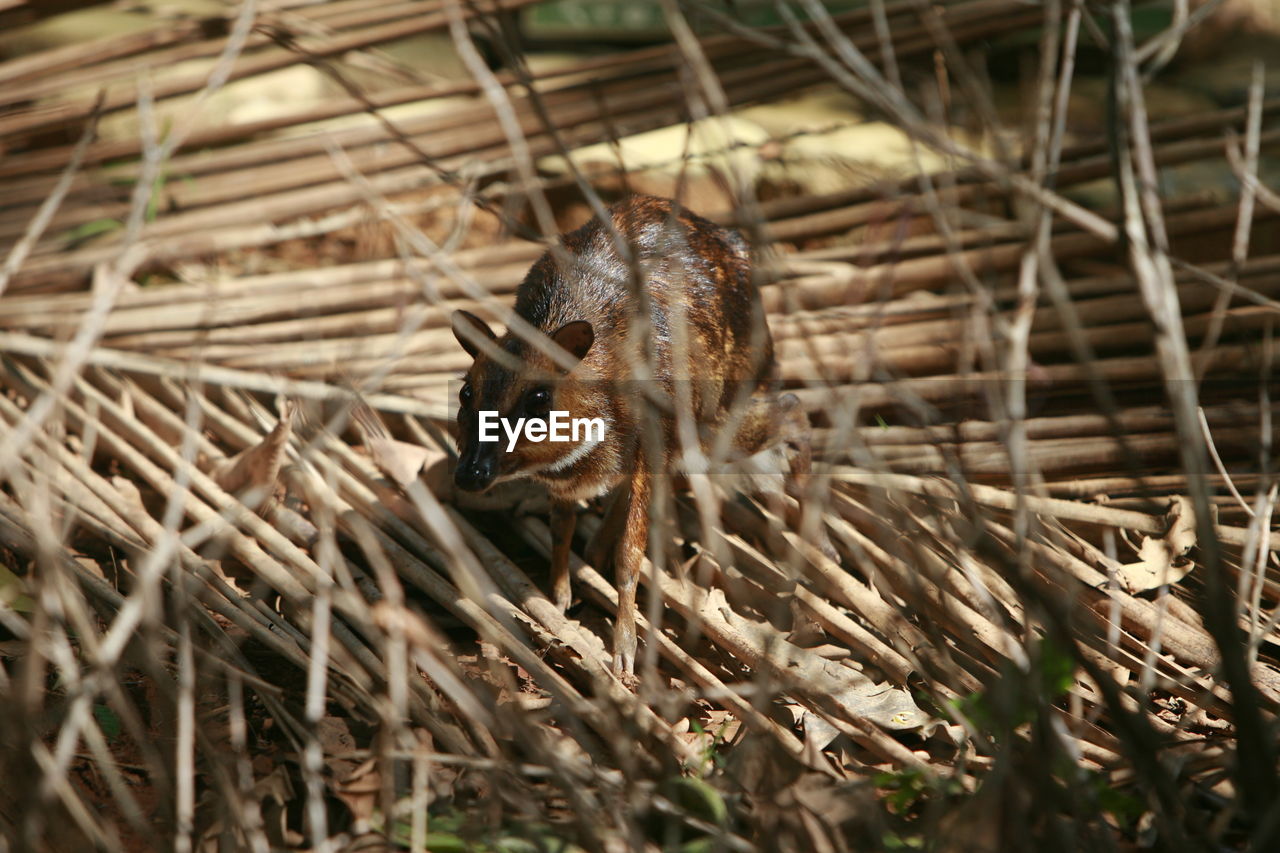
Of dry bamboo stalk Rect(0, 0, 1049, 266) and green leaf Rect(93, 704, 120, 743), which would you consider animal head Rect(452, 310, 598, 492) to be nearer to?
green leaf Rect(93, 704, 120, 743)

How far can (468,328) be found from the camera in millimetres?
3803

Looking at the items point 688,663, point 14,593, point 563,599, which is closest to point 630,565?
point 563,599

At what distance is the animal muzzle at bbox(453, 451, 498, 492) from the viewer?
399 cm

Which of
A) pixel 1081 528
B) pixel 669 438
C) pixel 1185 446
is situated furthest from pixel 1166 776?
pixel 669 438

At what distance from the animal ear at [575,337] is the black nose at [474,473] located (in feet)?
1.64

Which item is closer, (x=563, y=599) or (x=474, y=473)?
(x=474, y=473)

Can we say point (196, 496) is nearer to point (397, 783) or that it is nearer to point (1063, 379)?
point (397, 783)

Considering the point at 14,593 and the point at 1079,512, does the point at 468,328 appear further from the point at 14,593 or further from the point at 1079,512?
the point at 1079,512

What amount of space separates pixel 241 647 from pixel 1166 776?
2799 millimetres

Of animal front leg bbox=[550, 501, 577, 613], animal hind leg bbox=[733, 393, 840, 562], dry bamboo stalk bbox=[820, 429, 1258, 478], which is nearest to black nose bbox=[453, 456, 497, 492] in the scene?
animal front leg bbox=[550, 501, 577, 613]

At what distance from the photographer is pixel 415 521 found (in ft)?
14.1

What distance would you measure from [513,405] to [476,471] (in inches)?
11.9

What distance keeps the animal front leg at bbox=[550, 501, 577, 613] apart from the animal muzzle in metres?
0.41

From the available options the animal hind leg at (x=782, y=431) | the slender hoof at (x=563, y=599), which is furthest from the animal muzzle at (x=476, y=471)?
the animal hind leg at (x=782, y=431)
